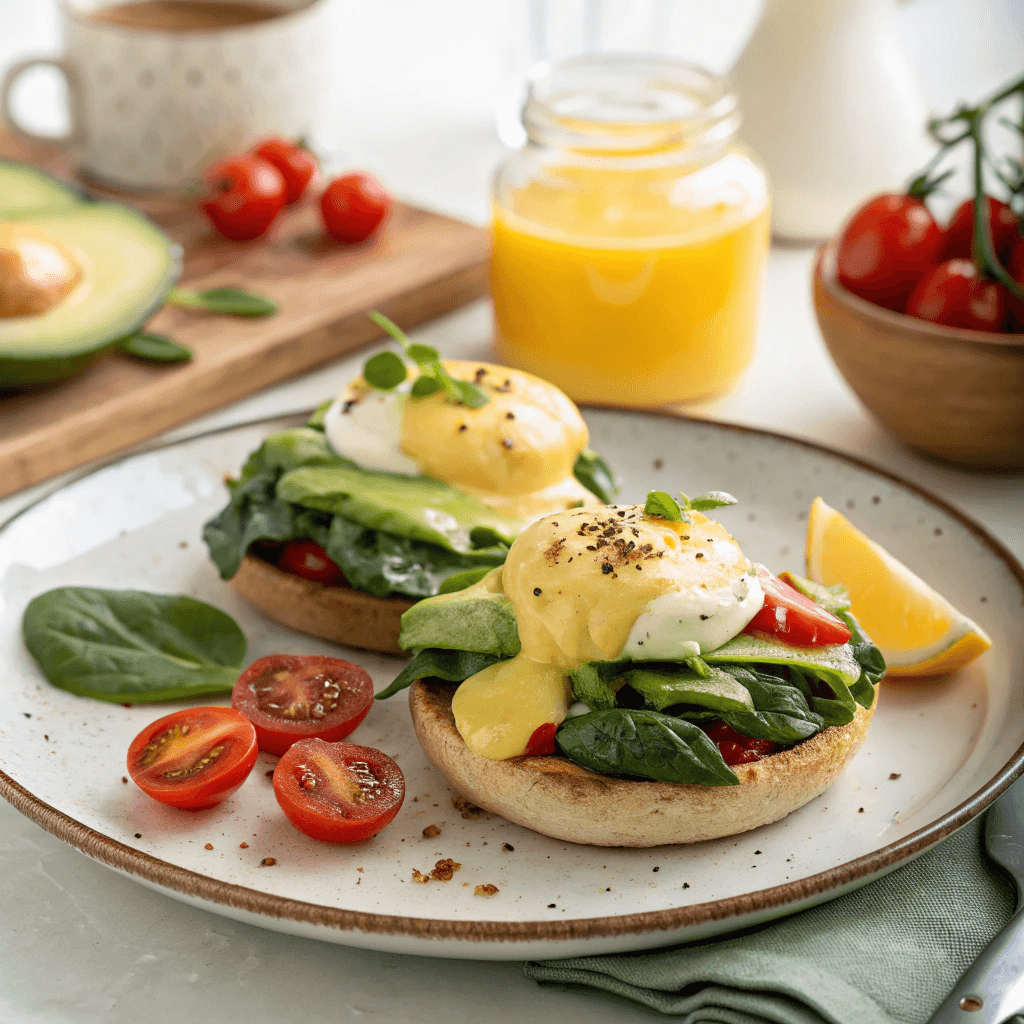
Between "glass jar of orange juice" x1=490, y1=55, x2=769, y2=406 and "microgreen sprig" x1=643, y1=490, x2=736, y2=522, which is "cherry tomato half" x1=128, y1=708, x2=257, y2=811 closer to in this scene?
"microgreen sprig" x1=643, y1=490, x2=736, y2=522

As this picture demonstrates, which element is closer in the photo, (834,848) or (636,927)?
(636,927)

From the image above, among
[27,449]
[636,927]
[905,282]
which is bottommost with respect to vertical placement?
[27,449]

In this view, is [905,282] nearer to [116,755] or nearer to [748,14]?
[116,755]

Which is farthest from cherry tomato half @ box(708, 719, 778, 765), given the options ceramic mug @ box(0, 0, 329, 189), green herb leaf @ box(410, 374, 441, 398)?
ceramic mug @ box(0, 0, 329, 189)

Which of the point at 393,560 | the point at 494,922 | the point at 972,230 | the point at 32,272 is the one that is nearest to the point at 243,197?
the point at 32,272

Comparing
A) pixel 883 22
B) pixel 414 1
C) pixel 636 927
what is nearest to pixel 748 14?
pixel 414 1

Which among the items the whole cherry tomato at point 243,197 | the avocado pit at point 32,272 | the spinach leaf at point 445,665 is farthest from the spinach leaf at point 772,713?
the whole cherry tomato at point 243,197

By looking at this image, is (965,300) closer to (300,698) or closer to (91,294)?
(300,698)

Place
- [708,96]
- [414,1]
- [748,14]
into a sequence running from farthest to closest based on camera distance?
[414,1]
[748,14]
[708,96]
